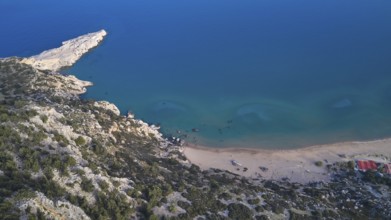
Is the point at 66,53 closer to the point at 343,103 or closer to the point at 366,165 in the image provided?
the point at 343,103

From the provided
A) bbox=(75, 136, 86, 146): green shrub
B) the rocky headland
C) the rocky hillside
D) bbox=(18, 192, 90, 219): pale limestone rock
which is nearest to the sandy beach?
the rocky headland

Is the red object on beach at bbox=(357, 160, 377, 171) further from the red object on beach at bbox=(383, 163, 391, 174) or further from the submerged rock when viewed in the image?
the submerged rock

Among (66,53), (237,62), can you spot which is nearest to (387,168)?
(237,62)

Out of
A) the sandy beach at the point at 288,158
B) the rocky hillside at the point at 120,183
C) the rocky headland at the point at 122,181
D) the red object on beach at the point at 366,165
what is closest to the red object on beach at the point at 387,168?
the red object on beach at the point at 366,165

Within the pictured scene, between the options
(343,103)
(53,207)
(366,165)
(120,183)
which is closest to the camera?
(53,207)

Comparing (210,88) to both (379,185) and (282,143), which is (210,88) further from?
(379,185)

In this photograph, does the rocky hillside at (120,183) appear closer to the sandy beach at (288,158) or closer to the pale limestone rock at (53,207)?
the pale limestone rock at (53,207)
